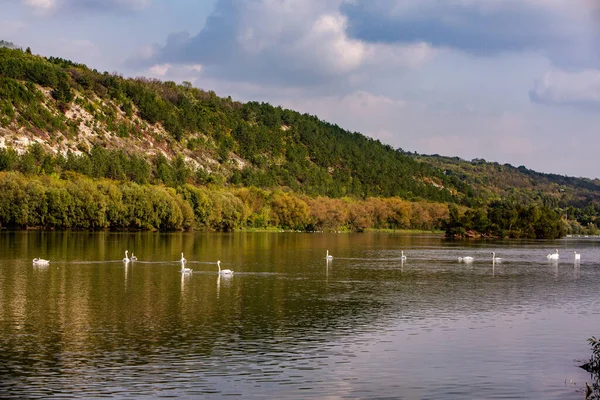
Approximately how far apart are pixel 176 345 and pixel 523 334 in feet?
54.6

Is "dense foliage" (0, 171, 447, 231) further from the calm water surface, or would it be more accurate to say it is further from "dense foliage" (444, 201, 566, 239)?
the calm water surface

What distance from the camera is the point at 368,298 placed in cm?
4944

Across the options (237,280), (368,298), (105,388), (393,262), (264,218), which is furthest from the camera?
(264,218)

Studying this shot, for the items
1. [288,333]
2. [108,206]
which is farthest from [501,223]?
[288,333]

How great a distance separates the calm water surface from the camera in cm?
2661

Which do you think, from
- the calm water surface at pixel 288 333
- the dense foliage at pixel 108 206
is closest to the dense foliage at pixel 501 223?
the dense foliage at pixel 108 206

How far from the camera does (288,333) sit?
35.9 m

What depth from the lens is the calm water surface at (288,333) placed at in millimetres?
26609

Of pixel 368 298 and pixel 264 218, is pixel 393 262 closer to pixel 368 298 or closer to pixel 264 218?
pixel 368 298

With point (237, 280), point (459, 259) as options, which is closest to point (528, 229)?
point (459, 259)

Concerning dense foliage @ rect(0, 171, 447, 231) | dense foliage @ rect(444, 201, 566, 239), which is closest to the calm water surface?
dense foliage @ rect(0, 171, 447, 231)

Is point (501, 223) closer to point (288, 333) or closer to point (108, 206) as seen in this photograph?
point (108, 206)

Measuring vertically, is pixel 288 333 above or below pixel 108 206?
below

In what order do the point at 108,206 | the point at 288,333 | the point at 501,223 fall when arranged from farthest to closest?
1. the point at 501,223
2. the point at 108,206
3. the point at 288,333
